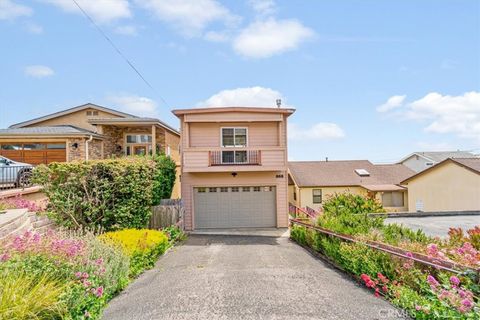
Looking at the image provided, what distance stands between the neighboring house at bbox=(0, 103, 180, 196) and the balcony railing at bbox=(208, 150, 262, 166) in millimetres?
3963

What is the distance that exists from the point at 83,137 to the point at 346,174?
72.2 ft

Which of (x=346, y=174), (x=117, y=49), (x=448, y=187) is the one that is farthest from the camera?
(x=346, y=174)

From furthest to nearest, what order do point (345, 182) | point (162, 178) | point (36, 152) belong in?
point (345, 182) → point (36, 152) → point (162, 178)

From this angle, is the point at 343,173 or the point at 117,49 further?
the point at 343,173

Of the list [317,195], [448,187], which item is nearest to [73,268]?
[448,187]

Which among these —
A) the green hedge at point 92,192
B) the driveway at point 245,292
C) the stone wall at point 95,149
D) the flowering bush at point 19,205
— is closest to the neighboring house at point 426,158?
the driveway at point 245,292

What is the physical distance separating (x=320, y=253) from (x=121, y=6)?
9.37 metres

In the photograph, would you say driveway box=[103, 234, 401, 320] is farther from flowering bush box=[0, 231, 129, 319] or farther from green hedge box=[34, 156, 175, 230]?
green hedge box=[34, 156, 175, 230]

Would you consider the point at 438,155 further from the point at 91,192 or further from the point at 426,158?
the point at 91,192

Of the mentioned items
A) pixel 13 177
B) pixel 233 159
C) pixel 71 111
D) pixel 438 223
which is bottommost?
pixel 438 223

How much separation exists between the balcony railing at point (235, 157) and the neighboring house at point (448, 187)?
1220cm

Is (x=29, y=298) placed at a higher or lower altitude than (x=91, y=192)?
lower

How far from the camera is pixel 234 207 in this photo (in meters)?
15.8

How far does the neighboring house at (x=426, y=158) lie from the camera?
34656 mm
